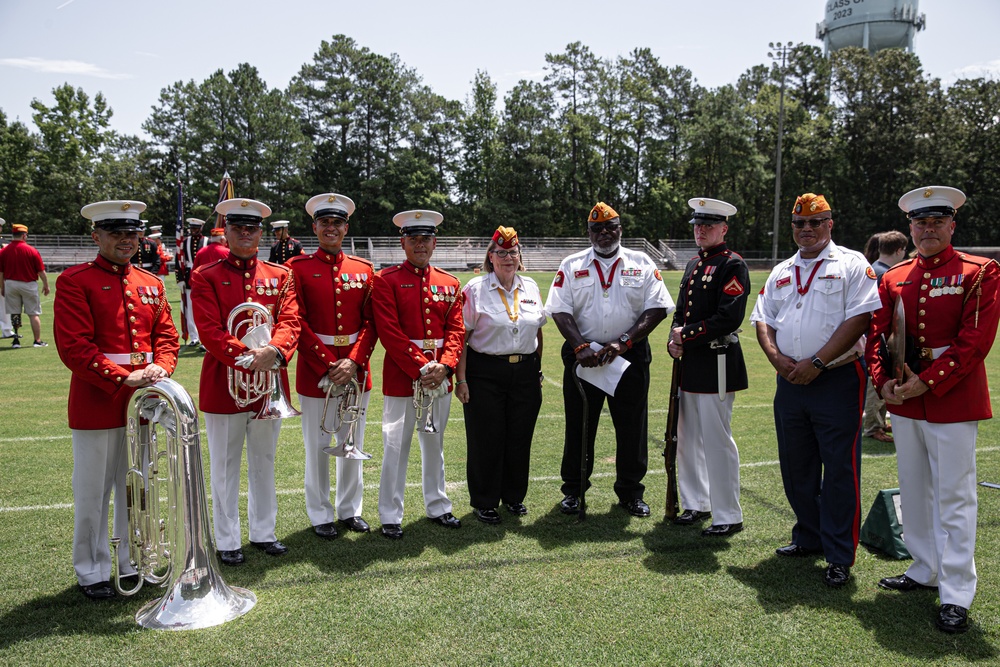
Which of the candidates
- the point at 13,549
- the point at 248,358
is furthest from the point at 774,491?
the point at 13,549

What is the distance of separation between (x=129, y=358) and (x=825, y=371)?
13.6ft

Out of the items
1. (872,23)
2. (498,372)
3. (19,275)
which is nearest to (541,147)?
(872,23)

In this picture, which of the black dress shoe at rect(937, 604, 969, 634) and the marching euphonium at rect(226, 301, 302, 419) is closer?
the black dress shoe at rect(937, 604, 969, 634)

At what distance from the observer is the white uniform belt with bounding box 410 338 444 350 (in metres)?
5.55

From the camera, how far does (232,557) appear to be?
4.89 m

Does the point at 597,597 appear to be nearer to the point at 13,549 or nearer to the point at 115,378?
the point at 115,378

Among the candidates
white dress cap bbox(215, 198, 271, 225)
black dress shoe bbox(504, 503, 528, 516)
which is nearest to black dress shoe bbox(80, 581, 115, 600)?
white dress cap bbox(215, 198, 271, 225)

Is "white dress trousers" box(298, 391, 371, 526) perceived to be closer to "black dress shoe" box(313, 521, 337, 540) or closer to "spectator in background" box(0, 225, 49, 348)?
"black dress shoe" box(313, 521, 337, 540)

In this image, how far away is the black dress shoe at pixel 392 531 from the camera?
5387mm

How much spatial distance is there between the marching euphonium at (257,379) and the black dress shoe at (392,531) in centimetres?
111

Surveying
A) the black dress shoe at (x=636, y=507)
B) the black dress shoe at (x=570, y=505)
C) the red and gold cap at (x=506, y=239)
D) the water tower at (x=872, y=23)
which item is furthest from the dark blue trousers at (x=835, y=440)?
the water tower at (x=872, y=23)

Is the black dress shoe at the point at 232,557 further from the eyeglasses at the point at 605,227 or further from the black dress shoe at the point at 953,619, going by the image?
the black dress shoe at the point at 953,619

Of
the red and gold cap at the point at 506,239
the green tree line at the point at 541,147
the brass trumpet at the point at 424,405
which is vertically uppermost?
the green tree line at the point at 541,147

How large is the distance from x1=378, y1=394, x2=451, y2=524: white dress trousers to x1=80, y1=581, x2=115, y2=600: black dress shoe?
5.77ft
